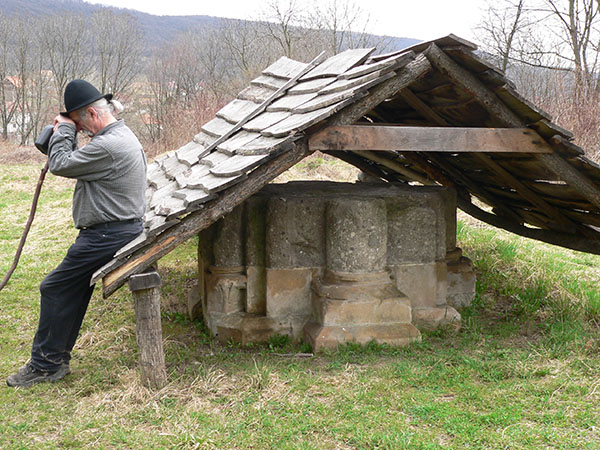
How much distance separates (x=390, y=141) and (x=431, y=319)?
196 centimetres

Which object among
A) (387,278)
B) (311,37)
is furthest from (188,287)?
(311,37)

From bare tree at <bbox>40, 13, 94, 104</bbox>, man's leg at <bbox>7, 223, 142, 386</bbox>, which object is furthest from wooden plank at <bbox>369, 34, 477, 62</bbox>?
bare tree at <bbox>40, 13, 94, 104</bbox>

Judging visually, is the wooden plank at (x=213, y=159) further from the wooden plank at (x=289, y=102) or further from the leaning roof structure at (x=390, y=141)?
the wooden plank at (x=289, y=102)

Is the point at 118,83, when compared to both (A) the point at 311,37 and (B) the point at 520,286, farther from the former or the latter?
(B) the point at 520,286

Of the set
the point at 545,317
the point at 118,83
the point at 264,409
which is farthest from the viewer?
the point at 118,83

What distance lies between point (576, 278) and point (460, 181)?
1.82 metres

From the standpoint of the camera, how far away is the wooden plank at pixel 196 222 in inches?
164

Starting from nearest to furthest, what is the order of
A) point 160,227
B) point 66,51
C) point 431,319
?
point 160,227 < point 431,319 < point 66,51

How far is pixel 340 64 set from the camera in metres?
5.56

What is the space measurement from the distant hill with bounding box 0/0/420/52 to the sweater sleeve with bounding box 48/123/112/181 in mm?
48655

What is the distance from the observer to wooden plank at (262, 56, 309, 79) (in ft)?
22.0

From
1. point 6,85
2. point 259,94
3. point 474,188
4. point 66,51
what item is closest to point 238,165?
point 259,94

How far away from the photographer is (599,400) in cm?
433

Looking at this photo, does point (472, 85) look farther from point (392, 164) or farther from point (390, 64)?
point (392, 164)
